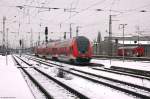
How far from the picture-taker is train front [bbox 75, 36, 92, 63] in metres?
38.0

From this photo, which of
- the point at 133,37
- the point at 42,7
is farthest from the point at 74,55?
the point at 133,37

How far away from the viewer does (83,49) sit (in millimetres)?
38531

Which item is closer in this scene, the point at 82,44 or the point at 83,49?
the point at 83,49

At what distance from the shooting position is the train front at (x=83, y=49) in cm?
3800

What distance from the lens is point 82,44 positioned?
38.7 metres

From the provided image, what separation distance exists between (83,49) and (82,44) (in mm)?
638

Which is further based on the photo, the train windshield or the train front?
the train windshield

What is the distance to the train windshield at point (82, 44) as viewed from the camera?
126 feet

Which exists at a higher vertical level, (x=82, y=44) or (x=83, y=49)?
(x=82, y=44)

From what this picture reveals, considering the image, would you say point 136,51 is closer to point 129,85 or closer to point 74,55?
point 74,55

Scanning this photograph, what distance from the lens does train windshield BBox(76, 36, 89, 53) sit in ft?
126

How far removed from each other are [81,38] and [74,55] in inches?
97.8

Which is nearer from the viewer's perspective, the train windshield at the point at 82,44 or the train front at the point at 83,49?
the train front at the point at 83,49

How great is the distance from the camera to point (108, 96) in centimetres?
1336
